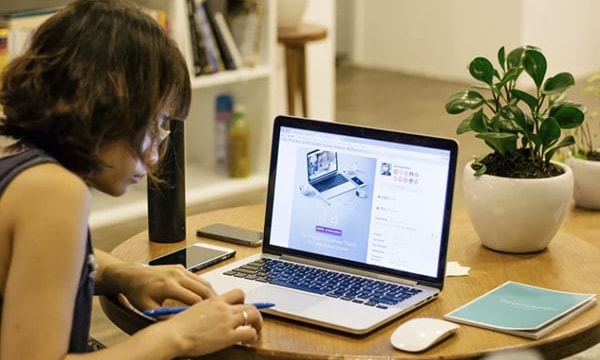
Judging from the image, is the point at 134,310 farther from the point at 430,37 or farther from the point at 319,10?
the point at 430,37

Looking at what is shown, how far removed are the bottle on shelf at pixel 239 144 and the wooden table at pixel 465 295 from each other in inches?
81.0

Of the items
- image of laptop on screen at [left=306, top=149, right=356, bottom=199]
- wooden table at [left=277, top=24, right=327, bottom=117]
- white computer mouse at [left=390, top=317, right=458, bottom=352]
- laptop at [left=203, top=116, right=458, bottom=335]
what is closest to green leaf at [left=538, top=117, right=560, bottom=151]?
laptop at [left=203, top=116, right=458, bottom=335]

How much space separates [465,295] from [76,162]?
644 mm

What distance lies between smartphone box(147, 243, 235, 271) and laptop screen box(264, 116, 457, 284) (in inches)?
3.4

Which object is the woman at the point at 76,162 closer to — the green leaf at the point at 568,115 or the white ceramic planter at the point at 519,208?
the white ceramic planter at the point at 519,208

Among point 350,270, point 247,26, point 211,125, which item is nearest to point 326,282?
point 350,270

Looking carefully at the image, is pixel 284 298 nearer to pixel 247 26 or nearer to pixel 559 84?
pixel 559 84

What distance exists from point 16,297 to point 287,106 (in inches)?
136

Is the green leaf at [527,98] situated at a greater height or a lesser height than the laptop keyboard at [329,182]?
greater

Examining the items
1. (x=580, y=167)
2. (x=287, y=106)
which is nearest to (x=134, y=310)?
(x=580, y=167)

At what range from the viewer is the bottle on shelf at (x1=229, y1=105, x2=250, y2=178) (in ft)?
13.9

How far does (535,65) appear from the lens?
1.88 meters

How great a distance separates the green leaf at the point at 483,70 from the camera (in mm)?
1872

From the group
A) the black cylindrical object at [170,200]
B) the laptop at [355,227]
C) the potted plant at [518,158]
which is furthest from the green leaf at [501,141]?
the black cylindrical object at [170,200]
